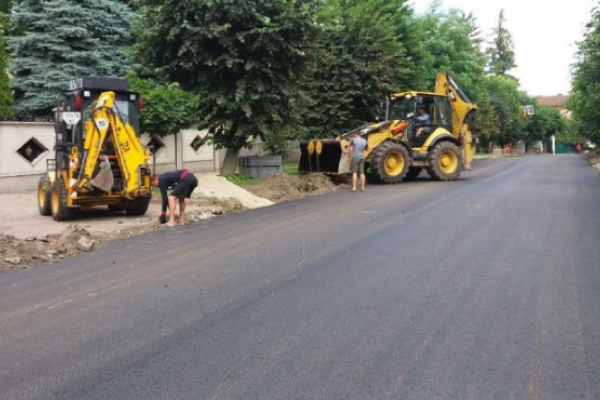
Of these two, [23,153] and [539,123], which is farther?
[539,123]

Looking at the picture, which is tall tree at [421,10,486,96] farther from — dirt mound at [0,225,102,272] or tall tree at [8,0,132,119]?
dirt mound at [0,225,102,272]

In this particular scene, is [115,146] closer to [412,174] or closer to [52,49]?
[412,174]

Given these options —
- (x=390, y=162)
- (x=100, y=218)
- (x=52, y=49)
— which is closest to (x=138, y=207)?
(x=100, y=218)

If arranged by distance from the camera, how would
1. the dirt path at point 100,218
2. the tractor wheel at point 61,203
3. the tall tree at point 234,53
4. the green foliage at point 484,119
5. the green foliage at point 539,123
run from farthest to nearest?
the green foliage at point 539,123
the green foliage at point 484,119
the tall tree at point 234,53
the tractor wheel at point 61,203
the dirt path at point 100,218

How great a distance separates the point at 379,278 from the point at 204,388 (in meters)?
3.40

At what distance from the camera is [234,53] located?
56.2ft

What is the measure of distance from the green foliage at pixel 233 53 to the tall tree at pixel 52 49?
17.0 ft

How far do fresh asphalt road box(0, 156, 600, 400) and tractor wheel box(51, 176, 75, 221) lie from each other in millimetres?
2684

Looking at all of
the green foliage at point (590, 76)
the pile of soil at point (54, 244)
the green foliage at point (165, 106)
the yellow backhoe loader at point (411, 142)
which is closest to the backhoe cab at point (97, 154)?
the pile of soil at point (54, 244)

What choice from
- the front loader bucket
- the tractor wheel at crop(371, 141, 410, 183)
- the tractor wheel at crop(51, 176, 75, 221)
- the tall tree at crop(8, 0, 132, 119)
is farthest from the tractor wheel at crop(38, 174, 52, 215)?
the tall tree at crop(8, 0, 132, 119)

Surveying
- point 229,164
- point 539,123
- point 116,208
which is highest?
point 539,123

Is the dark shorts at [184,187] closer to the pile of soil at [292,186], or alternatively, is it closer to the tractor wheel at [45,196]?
the tractor wheel at [45,196]

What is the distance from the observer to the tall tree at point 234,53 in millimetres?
16922

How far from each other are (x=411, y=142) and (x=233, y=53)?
6986 mm
